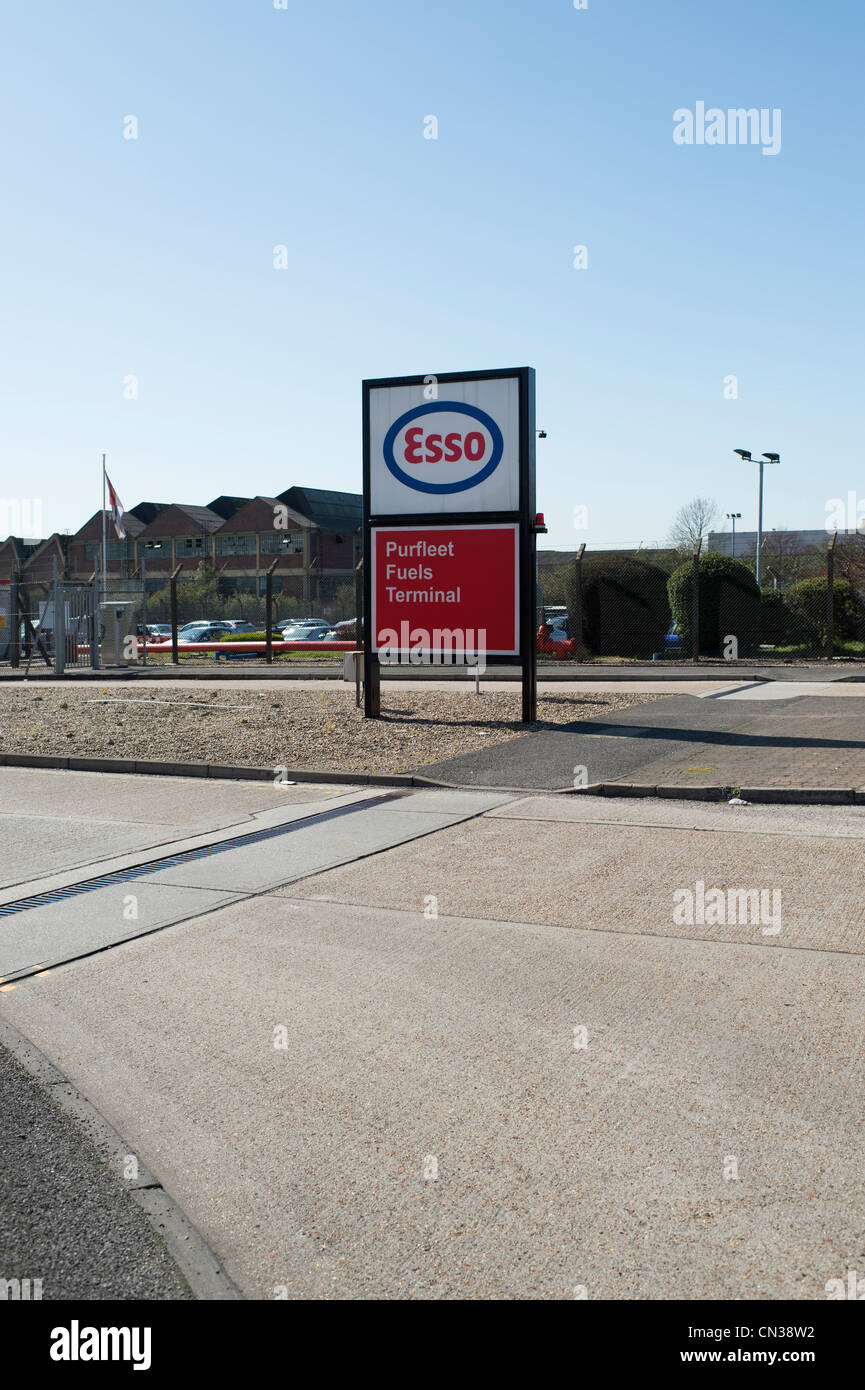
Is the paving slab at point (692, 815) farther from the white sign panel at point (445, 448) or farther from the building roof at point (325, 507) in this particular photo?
the building roof at point (325, 507)

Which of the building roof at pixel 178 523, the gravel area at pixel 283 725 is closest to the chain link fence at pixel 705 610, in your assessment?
the gravel area at pixel 283 725

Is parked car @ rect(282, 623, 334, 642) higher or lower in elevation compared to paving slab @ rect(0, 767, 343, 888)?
higher

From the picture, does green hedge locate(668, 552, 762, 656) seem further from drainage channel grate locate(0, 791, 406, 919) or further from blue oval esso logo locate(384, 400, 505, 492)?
drainage channel grate locate(0, 791, 406, 919)

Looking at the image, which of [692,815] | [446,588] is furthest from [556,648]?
[692,815]

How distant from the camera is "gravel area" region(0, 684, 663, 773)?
1269 cm

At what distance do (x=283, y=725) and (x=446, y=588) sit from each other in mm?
2736

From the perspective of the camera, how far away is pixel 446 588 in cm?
1509

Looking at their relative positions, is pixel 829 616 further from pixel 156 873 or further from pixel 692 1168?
pixel 692 1168

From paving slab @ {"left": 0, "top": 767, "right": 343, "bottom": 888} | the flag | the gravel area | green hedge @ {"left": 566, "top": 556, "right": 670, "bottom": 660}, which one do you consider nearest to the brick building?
the flag

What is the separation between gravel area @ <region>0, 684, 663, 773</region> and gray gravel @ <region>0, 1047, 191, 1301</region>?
773cm

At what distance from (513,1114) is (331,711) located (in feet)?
41.1

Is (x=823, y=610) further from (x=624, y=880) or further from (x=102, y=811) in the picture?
(x=624, y=880)

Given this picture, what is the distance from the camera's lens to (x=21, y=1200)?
134 inches

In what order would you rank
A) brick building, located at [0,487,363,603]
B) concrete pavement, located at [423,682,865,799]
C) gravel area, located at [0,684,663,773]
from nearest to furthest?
concrete pavement, located at [423,682,865,799], gravel area, located at [0,684,663,773], brick building, located at [0,487,363,603]
